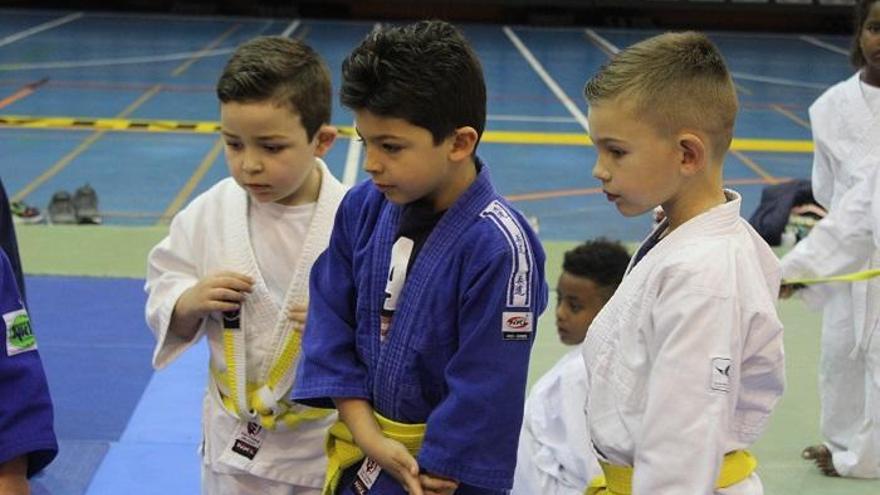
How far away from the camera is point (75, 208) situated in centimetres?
791

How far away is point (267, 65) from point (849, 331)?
2603mm

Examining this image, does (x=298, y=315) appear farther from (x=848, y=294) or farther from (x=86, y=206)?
(x=86, y=206)

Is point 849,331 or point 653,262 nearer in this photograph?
point 653,262

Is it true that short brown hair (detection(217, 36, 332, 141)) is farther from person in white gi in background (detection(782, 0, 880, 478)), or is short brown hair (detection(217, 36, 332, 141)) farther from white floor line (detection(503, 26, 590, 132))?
white floor line (detection(503, 26, 590, 132))

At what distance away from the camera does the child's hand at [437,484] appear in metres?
2.24

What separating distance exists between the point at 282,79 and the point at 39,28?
1713 cm

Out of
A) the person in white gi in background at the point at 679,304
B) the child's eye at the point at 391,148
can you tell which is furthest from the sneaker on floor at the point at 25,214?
the person in white gi in background at the point at 679,304

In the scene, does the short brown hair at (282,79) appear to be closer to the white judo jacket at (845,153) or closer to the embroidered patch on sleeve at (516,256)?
the embroidered patch on sleeve at (516,256)

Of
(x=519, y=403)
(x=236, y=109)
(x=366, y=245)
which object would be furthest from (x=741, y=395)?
(x=236, y=109)

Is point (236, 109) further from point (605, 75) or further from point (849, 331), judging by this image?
point (849, 331)

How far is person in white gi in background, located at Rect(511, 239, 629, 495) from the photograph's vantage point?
359cm

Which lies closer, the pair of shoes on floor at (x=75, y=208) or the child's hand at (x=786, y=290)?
the child's hand at (x=786, y=290)

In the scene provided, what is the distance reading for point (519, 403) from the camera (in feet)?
7.41

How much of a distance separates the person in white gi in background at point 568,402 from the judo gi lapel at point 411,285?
104 cm
